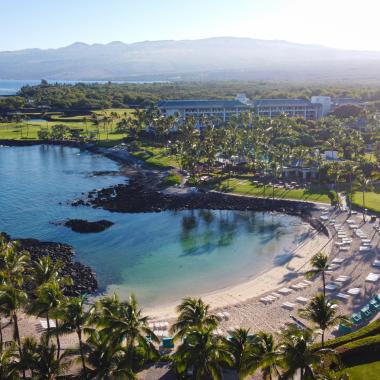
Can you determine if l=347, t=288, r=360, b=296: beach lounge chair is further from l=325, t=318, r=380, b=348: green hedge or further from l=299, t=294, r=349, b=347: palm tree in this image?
l=299, t=294, r=349, b=347: palm tree

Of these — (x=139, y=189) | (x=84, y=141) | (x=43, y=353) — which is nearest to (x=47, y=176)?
(x=139, y=189)

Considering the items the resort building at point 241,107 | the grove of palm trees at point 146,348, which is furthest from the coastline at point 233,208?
the resort building at point 241,107

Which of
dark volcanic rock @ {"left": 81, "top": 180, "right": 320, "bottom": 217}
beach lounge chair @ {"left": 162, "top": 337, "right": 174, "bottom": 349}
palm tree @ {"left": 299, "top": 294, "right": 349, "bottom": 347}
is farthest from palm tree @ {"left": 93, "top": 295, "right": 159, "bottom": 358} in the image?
dark volcanic rock @ {"left": 81, "top": 180, "right": 320, "bottom": 217}

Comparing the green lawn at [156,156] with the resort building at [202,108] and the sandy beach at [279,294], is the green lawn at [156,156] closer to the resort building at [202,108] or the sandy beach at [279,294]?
the resort building at [202,108]

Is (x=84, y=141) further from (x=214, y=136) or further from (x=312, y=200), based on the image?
(x=312, y=200)

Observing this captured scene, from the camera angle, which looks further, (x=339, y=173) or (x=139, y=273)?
(x=339, y=173)

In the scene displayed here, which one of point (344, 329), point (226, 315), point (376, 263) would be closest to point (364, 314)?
point (344, 329)
